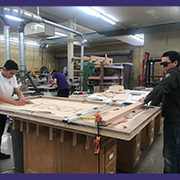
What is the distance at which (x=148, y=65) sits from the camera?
7.00 m

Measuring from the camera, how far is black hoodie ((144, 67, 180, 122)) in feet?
6.03

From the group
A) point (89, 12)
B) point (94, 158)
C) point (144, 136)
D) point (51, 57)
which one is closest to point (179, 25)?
point (89, 12)

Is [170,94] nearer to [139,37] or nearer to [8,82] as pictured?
[8,82]

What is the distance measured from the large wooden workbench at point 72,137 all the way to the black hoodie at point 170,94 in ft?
0.56

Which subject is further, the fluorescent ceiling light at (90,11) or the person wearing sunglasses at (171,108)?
the fluorescent ceiling light at (90,11)

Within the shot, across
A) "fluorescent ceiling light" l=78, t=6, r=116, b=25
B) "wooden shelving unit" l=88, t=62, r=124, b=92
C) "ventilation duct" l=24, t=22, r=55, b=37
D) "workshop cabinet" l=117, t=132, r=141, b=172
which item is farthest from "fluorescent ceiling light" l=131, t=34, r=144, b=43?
"workshop cabinet" l=117, t=132, r=141, b=172

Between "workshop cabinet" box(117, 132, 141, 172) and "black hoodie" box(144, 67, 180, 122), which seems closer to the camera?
"black hoodie" box(144, 67, 180, 122)

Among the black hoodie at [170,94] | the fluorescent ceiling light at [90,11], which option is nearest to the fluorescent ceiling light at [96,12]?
the fluorescent ceiling light at [90,11]

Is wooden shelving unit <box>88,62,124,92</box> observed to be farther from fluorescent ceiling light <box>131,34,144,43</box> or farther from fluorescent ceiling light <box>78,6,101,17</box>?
fluorescent ceiling light <box>131,34,144,43</box>

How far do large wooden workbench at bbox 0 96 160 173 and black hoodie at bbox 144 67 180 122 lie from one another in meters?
0.17

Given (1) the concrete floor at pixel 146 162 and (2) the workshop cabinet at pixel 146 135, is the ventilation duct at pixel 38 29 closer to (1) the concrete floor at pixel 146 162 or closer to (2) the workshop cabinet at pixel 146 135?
(1) the concrete floor at pixel 146 162

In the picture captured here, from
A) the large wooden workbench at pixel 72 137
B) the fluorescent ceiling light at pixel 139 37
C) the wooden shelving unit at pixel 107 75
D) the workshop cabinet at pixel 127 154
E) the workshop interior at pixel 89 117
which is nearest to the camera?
the large wooden workbench at pixel 72 137

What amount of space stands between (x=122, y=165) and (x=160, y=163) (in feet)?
2.31

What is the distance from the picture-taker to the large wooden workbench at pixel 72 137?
142 cm
